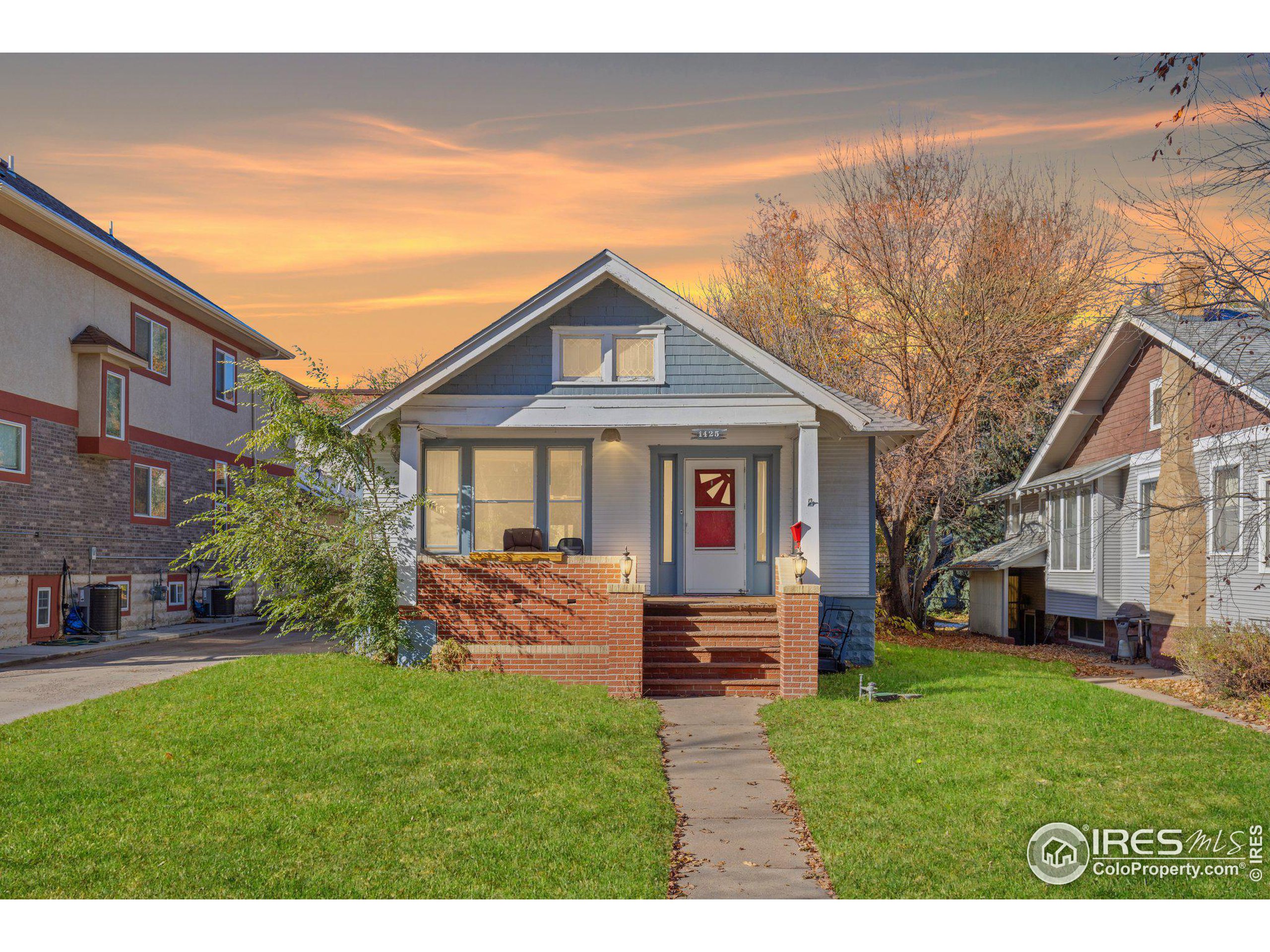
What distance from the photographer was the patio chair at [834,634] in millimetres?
15055

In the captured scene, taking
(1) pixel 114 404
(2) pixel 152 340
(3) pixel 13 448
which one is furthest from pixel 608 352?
(2) pixel 152 340

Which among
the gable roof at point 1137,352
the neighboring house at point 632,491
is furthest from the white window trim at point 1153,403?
the neighboring house at point 632,491

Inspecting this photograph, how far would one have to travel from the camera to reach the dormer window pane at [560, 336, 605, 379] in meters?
14.6

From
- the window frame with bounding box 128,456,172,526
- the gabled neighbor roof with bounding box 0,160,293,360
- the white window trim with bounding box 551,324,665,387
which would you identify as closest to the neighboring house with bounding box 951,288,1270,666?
the white window trim with bounding box 551,324,665,387

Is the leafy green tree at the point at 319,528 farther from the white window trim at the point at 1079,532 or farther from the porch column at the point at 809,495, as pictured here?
the white window trim at the point at 1079,532

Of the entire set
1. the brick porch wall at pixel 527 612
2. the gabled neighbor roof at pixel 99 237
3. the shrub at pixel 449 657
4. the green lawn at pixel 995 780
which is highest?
the gabled neighbor roof at pixel 99 237

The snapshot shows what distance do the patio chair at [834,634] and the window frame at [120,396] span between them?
48.1 ft

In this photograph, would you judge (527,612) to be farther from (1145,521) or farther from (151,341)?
(151,341)

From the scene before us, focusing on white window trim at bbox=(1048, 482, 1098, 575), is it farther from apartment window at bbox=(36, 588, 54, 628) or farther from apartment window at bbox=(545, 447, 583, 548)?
apartment window at bbox=(36, 588, 54, 628)

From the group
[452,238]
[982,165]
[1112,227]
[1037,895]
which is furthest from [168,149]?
[1112,227]

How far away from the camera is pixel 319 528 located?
14633 millimetres

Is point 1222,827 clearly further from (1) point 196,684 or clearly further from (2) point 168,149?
(2) point 168,149

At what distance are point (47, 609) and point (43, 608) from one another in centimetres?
13

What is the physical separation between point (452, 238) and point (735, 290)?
56.8ft
